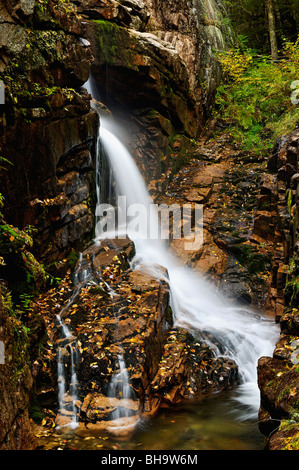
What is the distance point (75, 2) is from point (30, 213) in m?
8.77

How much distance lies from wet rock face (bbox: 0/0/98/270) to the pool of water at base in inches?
148

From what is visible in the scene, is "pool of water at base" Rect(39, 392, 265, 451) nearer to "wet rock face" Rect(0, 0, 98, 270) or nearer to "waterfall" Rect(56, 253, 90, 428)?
"waterfall" Rect(56, 253, 90, 428)

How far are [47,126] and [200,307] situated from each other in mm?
→ 5770

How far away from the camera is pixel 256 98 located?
1512cm

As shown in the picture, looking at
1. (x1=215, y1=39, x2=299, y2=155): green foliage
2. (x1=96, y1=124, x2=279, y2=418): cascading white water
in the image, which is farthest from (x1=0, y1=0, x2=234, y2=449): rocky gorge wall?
(x1=215, y1=39, x2=299, y2=155): green foliage

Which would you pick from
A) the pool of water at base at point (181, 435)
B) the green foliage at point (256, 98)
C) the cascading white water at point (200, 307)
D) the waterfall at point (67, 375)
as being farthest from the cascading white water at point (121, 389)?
the green foliage at point (256, 98)

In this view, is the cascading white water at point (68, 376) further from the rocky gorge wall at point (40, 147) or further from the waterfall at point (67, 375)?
the rocky gorge wall at point (40, 147)

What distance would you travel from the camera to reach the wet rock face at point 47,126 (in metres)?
6.30

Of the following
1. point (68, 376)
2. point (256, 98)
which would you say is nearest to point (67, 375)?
point (68, 376)

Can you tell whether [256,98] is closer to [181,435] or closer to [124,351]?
[124,351]

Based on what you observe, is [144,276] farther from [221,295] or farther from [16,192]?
[16,192]

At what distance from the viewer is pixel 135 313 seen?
646cm
